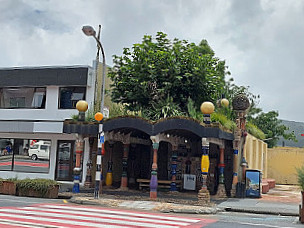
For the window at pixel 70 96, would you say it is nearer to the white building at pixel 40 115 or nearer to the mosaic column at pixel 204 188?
the white building at pixel 40 115

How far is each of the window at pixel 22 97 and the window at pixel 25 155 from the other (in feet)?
6.95

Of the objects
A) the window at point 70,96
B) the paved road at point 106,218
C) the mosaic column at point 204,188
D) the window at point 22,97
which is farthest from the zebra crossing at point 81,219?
the window at point 22,97

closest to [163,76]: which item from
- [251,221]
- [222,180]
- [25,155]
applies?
[222,180]

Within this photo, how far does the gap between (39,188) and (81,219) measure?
6478 mm

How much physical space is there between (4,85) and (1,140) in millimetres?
3421

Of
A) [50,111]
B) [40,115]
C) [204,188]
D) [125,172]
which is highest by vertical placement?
[50,111]

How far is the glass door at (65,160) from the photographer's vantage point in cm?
2377

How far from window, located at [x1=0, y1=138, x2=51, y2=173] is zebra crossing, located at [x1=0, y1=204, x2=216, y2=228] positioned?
1010cm

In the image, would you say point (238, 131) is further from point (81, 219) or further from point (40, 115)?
point (40, 115)

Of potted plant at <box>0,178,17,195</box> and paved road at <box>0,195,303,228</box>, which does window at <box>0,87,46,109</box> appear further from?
paved road at <box>0,195,303,228</box>

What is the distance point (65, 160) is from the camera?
23984mm

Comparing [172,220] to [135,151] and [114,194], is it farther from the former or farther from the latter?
[135,151]

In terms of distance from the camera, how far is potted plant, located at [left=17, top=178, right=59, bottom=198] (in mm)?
17828

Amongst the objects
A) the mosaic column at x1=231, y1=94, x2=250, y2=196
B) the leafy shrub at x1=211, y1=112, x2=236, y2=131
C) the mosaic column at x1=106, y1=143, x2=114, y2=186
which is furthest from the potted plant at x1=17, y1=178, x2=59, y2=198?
the mosaic column at x1=231, y1=94, x2=250, y2=196
